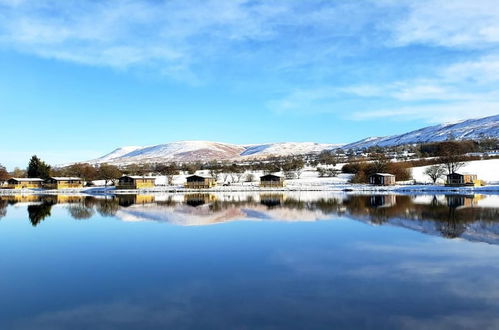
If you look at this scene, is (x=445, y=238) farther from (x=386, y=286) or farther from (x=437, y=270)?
(x=386, y=286)

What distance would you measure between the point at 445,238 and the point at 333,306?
9.71m

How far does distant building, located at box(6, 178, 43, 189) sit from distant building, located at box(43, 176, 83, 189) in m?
2.11

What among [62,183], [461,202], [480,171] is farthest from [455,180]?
[62,183]

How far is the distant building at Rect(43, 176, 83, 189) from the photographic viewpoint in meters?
85.7

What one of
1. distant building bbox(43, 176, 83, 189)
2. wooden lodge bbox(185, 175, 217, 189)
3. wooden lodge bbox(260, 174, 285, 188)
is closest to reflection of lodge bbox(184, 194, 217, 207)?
wooden lodge bbox(185, 175, 217, 189)

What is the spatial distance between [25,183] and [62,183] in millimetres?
8615

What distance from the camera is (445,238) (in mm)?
16688

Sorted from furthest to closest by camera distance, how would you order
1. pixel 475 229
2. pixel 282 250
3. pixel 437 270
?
pixel 475 229 → pixel 282 250 → pixel 437 270

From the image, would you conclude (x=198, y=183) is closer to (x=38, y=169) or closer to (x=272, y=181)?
(x=272, y=181)

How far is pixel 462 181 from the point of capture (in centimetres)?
6291

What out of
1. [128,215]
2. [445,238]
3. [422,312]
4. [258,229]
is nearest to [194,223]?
[258,229]

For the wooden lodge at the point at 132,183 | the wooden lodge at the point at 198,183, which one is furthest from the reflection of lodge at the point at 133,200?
the wooden lodge at the point at 132,183

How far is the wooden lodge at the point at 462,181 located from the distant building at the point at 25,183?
74.3m

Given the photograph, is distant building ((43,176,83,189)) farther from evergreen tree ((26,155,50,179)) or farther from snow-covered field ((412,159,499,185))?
snow-covered field ((412,159,499,185))
